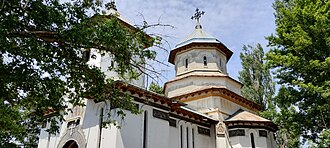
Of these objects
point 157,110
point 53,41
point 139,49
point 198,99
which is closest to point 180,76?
point 198,99

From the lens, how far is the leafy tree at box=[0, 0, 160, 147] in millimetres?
6387

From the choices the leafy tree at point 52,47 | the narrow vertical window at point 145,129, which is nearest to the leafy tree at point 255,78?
the narrow vertical window at point 145,129

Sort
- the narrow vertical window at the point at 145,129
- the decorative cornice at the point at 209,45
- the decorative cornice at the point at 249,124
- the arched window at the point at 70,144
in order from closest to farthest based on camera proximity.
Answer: the narrow vertical window at the point at 145,129
the arched window at the point at 70,144
the decorative cornice at the point at 249,124
the decorative cornice at the point at 209,45

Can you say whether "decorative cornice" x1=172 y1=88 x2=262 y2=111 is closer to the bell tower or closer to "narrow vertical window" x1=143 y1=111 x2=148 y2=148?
the bell tower

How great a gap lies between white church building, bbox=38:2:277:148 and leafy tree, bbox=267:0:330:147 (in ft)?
9.36

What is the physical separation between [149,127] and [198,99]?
19.2 feet

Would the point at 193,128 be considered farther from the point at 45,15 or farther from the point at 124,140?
the point at 45,15

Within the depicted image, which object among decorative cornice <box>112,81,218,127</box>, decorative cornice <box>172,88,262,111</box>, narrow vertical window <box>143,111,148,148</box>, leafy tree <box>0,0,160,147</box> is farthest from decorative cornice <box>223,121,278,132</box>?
leafy tree <box>0,0,160,147</box>

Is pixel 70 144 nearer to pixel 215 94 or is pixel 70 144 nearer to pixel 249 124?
pixel 215 94

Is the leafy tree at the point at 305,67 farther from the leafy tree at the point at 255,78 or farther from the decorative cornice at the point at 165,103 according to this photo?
the leafy tree at the point at 255,78

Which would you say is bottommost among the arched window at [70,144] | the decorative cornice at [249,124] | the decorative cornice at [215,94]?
the arched window at [70,144]

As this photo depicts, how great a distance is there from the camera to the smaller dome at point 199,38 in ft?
68.3

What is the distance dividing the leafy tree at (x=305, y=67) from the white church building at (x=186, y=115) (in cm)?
285

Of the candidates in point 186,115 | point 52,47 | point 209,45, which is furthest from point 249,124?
point 52,47
